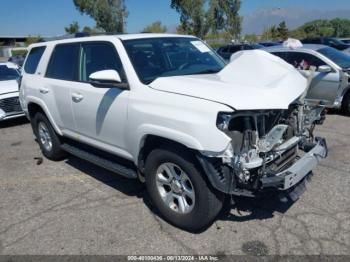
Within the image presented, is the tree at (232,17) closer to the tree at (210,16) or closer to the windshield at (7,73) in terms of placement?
the tree at (210,16)

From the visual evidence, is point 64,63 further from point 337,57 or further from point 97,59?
point 337,57

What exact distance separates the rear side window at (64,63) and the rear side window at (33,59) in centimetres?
54

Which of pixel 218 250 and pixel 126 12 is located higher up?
pixel 126 12

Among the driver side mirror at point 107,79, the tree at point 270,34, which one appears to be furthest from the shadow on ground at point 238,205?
the tree at point 270,34

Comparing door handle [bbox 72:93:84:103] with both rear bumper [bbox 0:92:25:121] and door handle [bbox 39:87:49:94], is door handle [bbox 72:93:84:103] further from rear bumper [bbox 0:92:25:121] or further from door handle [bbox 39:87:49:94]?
rear bumper [bbox 0:92:25:121]

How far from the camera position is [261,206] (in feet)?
13.5

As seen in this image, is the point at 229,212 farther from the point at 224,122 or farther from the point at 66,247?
the point at 66,247

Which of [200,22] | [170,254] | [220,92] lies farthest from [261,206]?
[200,22]

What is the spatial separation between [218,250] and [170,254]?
1.46 ft

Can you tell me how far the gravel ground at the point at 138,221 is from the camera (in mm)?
3430

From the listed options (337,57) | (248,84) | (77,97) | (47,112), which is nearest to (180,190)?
(248,84)

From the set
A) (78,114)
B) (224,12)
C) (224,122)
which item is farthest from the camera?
(224,12)

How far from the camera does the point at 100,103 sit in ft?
14.0

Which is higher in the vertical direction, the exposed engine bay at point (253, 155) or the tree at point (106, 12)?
the tree at point (106, 12)
